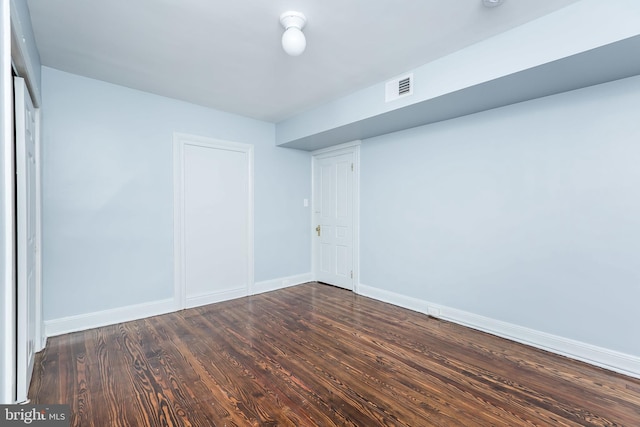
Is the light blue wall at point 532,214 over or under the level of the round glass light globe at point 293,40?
under

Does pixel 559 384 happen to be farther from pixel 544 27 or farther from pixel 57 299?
pixel 57 299

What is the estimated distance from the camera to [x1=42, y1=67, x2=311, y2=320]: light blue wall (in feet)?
9.41

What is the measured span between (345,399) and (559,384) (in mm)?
1553

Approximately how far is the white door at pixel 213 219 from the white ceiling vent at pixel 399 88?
2.17 metres

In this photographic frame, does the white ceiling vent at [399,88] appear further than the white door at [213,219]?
No

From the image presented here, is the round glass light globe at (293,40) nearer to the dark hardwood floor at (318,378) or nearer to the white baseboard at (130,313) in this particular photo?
the dark hardwood floor at (318,378)

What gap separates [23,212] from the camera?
188cm

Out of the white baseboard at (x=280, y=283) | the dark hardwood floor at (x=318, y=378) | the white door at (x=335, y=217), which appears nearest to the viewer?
the dark hardwood floor at (x=318, y=378)

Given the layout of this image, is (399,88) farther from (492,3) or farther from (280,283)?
(280,283)

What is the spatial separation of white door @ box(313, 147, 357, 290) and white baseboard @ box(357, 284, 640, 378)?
103 cm

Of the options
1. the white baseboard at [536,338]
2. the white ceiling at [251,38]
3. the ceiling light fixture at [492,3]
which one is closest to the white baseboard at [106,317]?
the white ceiling at [251,38]

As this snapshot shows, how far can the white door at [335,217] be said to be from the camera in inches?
177

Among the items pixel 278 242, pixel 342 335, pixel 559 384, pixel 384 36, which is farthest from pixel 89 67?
pixel 559 384

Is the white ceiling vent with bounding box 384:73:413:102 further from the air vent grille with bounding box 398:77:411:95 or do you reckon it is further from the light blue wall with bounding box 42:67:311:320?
the light blue wall with bounding box 42:67:311:320
